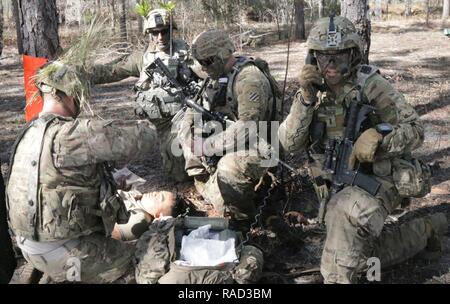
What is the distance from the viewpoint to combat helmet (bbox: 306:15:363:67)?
377cm

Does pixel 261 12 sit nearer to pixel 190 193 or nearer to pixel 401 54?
pixel 401 54

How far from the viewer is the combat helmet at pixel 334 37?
377cm

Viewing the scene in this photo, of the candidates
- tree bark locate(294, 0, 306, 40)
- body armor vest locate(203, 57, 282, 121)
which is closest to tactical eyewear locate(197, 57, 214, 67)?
body armor vest locate(203, 57, 282, 121)

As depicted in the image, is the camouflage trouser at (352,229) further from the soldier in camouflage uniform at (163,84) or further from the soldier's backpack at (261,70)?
the soldier in camouflage uniform at (163,84)

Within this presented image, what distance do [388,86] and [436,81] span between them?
6.51 meters

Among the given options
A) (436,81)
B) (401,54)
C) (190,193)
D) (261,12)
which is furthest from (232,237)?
(261,12)

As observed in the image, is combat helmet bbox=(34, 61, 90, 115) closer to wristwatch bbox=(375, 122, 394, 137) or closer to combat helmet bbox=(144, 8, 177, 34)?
wristwatch bbox=(375, 122, 394, 137)

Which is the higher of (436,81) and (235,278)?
(436,81)

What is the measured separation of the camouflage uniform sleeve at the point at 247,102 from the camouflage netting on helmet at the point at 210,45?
27 cm

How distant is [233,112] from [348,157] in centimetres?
149

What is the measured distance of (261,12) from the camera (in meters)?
22.1

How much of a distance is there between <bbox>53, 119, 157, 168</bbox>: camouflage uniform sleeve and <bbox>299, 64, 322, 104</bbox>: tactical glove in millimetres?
1306

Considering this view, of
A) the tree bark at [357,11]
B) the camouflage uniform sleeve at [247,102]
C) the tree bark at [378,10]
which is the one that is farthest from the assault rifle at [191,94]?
the tree bark at [378,10]

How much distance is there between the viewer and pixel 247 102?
4.55m
